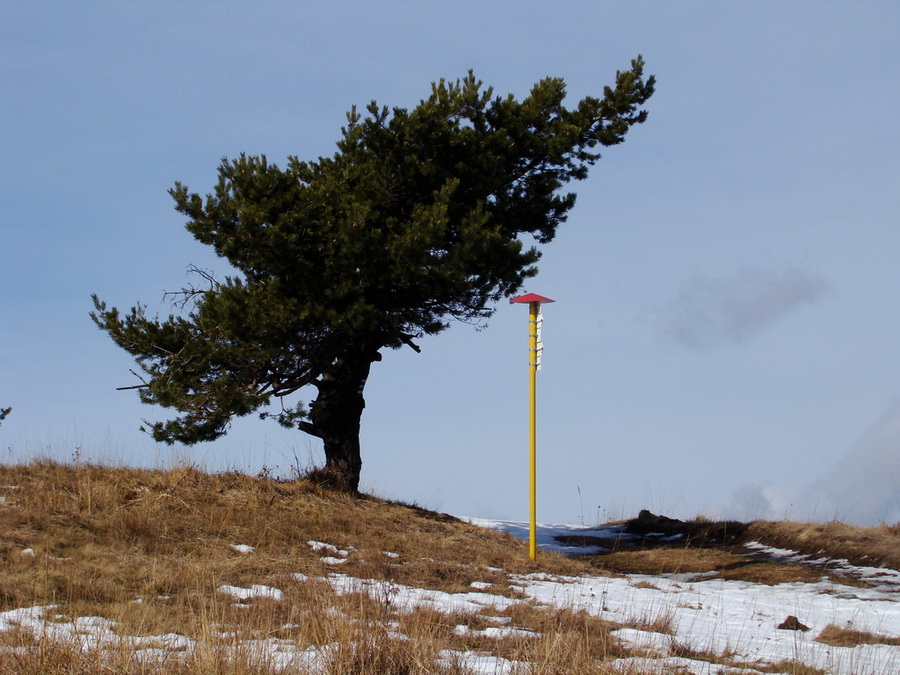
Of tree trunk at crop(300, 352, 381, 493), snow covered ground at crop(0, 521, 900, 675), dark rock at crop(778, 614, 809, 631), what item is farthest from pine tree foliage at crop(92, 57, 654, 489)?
dark rock at crop(778, 614, 809, 631)

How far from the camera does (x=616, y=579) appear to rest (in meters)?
12.2

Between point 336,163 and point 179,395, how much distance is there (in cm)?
522

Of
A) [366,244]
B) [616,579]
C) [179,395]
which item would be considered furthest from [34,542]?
[616,579]

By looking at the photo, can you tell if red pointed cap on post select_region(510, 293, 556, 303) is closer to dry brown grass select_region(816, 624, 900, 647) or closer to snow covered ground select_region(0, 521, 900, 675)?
snow covered ground select_region(0, 521, 900, 675)

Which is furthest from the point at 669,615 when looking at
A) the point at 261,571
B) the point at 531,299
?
the point at 531,299

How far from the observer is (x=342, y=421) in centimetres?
A: 1573

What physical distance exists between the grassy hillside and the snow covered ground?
0.08 metres

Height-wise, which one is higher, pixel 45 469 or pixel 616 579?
pixel 45 469

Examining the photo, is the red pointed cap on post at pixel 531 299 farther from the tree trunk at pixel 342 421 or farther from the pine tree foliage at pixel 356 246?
the tree trunk at pixel 342 421

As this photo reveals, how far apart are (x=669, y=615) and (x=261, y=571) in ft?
14.6

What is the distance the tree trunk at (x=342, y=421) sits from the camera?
15625mm

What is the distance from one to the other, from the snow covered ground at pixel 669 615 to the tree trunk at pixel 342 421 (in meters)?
3.73

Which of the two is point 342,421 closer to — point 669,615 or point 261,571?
point 261,571

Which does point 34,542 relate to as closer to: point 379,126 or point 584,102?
point 379,126
